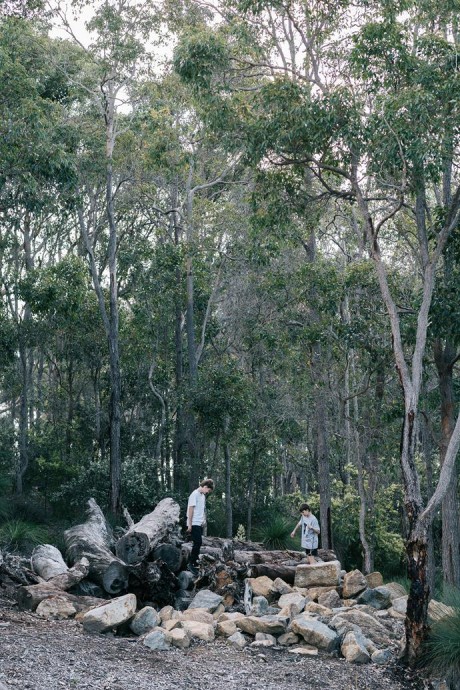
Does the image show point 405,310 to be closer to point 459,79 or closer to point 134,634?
point 459,79

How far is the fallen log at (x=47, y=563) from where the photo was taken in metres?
12.3

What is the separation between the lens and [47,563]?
12.5 meters

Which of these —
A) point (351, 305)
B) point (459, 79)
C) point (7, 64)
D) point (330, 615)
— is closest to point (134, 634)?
point (330, 615)

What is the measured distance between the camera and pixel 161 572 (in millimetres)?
11828

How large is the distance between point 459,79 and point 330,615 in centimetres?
793

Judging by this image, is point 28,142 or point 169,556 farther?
point 28,142

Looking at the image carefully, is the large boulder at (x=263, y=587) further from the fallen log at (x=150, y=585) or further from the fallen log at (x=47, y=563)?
the fallen log at (x=47, y=563)

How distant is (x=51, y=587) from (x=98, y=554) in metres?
1.35

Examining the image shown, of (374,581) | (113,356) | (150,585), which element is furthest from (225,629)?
(113,356)

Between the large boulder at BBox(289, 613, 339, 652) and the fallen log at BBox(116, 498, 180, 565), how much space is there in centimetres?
280

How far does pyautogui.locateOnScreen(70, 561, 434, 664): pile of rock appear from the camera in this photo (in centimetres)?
1007

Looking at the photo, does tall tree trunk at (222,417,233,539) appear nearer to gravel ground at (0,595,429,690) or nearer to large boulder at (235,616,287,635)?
large boulder at (235,616,287,635)

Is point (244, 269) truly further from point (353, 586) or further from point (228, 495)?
point (353, 586)

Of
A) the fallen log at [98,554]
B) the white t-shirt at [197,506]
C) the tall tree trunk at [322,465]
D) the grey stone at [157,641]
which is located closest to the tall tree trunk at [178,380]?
the tall tree trunk at [322,465]
